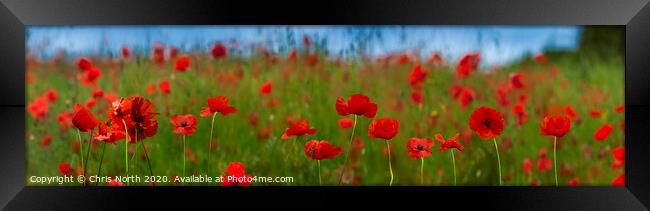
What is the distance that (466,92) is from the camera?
128 inches

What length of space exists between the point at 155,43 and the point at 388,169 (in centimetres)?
115

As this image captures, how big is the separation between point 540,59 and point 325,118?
103cm

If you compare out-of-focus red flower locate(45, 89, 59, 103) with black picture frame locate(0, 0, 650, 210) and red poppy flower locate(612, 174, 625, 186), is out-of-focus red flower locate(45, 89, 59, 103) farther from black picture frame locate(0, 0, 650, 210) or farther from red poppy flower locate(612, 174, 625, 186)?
red poppy flower locate(612, 174, 625, 186)

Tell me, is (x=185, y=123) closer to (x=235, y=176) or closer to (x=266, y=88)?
(x=235, y=176)

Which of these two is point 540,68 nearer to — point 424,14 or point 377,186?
point 424,14

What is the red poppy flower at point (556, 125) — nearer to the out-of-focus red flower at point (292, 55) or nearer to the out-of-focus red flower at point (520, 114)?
the out-of-focus red flower at point (520, 114)

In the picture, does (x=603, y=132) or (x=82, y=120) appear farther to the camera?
(x=603, y=132)

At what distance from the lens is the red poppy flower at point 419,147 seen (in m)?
2.89

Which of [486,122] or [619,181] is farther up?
[486,122]

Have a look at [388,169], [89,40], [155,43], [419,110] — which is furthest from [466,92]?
[89,40]

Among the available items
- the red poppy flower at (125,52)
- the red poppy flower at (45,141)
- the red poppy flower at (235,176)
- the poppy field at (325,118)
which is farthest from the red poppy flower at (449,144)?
the red poppy flower at (45,141)

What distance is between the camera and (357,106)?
9.10 feet

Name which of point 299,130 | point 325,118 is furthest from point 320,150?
point 325,118

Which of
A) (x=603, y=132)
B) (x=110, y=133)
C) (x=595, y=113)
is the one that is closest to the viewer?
(x=110, y=133)
